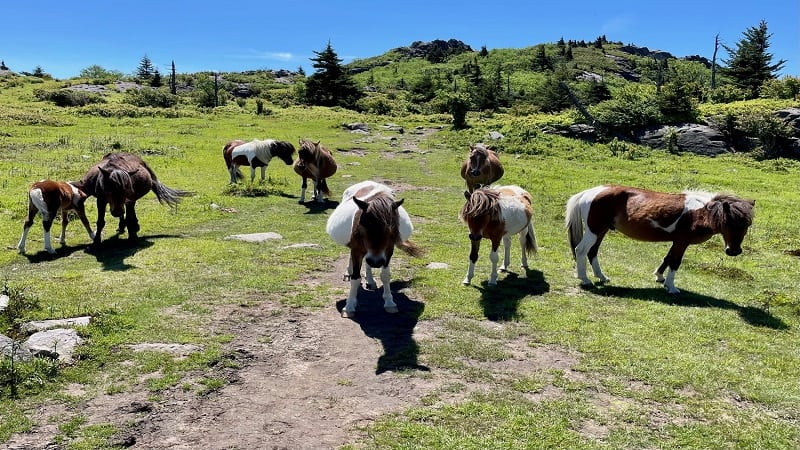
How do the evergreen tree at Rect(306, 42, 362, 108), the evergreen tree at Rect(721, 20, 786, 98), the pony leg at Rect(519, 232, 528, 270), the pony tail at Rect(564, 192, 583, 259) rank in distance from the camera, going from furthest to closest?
the evergreen tree at Rect(306, 42, 362, 108) → the evergreen tree at Rect(721, 20, 786, 98) → the pony leg at Rect(519, 232, 528, 270) → the pony tail at Rect(564, 192, 583, 259)

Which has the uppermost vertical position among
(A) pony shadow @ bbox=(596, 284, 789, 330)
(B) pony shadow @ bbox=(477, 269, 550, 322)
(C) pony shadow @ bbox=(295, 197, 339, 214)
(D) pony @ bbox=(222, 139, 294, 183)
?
(D) pony @ bbox=(222, 139, 294, 183)

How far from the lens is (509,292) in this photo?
9.84m

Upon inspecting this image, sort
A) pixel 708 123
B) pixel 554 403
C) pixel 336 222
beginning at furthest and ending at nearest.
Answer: pixel 708 123 → pixel 336 222 → pixel 554 403

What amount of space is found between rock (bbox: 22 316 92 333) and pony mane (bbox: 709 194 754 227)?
10.9 m

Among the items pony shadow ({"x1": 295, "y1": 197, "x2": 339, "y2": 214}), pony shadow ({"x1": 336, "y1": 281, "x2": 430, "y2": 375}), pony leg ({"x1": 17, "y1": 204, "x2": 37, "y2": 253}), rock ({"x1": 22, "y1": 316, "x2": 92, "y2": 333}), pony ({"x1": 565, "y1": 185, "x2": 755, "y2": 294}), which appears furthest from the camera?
pony shadow ({"x1": 295, "y1": 197, "x2": 339, "y2": 214})

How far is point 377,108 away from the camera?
58375mm

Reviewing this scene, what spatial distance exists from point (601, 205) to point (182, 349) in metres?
8.20

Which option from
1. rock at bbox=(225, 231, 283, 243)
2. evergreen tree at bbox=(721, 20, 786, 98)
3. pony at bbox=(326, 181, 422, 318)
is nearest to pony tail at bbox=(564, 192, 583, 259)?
pony at bbox=(326, 181, 422, 318)

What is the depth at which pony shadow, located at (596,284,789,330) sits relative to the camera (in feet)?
28.0

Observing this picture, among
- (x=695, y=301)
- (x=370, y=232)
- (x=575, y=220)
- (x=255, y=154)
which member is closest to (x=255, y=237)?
(x=370, y=232)

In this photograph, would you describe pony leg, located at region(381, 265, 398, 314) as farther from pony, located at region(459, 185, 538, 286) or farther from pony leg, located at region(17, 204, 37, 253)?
pony leg, located at region(17, 204, 37, 253)

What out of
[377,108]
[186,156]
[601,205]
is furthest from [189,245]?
[377,108]

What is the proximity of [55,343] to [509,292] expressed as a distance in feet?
24.6

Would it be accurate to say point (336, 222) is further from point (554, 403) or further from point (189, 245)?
point (189, 245)
